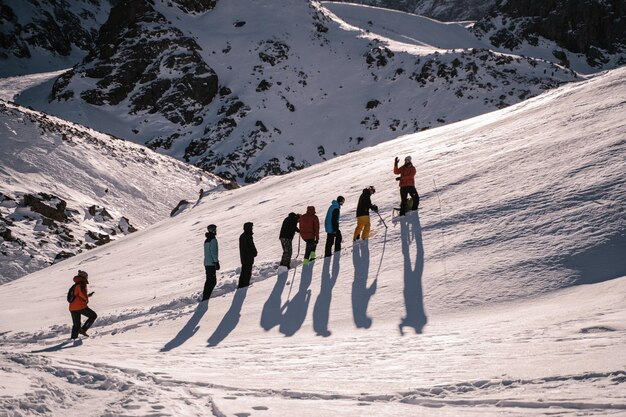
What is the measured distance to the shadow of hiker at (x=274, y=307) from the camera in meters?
9.63

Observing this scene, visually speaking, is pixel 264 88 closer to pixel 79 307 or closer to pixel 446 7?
pixel 79 307

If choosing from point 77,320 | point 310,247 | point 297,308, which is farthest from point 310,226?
point 77,320

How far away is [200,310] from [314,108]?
51.9 metres

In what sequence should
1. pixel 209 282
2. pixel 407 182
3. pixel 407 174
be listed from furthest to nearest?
1. pixel 407 182
2. pixel 407 174
3. pixel 209 282

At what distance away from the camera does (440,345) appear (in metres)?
6.79

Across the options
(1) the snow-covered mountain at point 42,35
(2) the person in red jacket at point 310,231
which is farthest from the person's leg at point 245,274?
(1) the snow-covered mountain at point 42,35

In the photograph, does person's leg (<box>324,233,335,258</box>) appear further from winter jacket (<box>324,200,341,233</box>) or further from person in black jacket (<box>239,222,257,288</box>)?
person in black jacket (<box>239,222,257,288</box>)

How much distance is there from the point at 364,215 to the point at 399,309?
4.16 m

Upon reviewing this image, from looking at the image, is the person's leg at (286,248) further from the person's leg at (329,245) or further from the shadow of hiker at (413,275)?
the shadow of hiker at (413,275)

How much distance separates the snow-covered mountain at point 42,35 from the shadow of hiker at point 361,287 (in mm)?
75313

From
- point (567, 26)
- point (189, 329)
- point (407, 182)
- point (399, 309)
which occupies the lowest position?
point (399, 309)

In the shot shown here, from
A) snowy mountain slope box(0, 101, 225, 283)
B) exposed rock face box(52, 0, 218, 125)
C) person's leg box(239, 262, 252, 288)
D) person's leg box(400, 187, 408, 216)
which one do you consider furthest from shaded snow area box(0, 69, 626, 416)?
exposed rock face box(52, 0, 218, 125)

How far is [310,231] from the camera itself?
496 inches

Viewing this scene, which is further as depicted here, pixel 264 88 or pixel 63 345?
pixel 264 88
